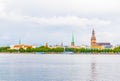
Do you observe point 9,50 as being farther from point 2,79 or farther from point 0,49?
point 2,79

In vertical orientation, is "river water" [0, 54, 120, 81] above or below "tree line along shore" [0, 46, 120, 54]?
below

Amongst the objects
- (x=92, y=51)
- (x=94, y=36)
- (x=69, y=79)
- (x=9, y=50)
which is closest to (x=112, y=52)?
(x=92, y=51)

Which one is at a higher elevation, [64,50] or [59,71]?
[64,50]

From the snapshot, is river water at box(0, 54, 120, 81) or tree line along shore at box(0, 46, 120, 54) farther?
tree line along shore at box(0, 46, 120, 54)

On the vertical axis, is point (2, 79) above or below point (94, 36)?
below

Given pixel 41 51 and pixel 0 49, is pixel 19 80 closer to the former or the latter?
pixel 41 51

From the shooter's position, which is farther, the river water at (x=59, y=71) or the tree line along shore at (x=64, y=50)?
the tree line along shore at (x=64, y=50)

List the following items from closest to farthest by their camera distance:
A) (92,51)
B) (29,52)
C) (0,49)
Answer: (92,51), (29,52), (0,49)

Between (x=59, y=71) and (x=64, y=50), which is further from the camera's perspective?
(x=64, y=50)

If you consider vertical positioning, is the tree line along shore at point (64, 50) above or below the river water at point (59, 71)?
above

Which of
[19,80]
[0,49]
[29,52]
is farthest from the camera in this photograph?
[0,49]

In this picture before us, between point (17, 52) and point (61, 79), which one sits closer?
point (61, 79)

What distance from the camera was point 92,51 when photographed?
565ft

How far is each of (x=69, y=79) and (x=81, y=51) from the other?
136 m
